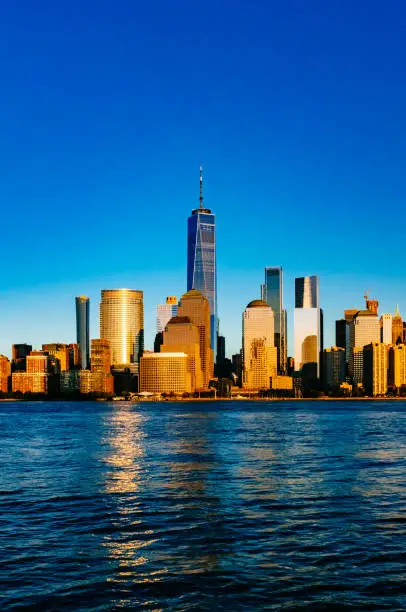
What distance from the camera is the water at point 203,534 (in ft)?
93.1

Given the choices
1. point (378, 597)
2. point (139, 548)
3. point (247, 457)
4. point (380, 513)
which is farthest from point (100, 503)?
point (247, 457)

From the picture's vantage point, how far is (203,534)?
127ft

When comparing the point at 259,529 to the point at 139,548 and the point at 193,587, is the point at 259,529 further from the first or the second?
the point at 193,587

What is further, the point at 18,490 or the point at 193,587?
the point at 18,490

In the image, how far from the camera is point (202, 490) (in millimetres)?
53312

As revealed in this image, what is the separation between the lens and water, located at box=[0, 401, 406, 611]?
28375mm

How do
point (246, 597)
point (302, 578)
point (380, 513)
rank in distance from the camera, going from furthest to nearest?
point (380, 513) → point (302, 578) → point (246, 597)

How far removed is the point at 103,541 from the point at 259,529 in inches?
336

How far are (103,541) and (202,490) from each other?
16.9 meters

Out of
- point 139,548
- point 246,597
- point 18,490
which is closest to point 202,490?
point 18,490

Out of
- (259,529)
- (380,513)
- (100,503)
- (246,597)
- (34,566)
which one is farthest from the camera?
(100,503)

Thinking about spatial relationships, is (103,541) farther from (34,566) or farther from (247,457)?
(247,457)

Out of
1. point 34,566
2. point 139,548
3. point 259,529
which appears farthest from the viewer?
point 259,529

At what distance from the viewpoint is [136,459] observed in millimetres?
76688
